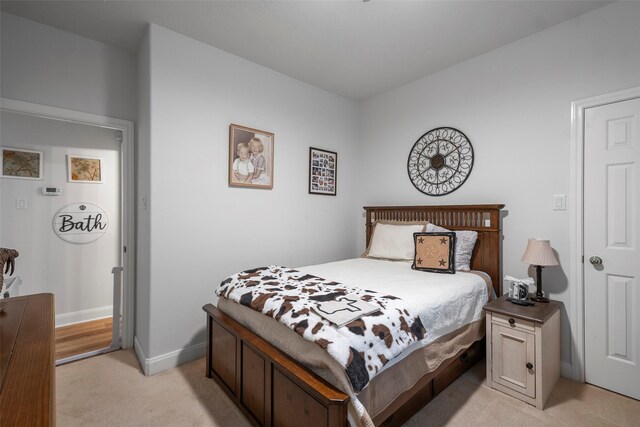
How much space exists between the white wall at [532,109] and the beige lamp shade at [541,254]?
26cm

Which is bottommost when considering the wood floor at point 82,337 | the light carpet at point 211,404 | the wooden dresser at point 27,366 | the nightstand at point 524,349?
the light carpet at point 211,404

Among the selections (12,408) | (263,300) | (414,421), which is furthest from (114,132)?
(414,421)

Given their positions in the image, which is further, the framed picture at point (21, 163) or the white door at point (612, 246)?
the framed picture at point (21, 163)

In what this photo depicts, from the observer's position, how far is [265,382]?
1599 millimetres

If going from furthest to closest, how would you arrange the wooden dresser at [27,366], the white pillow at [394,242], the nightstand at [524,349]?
the white pillow at [394,242] → the nightstand at [524,349] → the wooden dresser at [27,366]

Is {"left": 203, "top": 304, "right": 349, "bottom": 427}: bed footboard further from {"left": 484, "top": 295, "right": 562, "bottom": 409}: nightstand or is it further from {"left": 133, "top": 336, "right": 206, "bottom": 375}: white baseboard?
Result: {"left": 484, "top": 295, "right": 562, "bottom": 409}: nightstand

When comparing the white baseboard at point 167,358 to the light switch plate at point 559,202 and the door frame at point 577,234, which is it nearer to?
the door frame at point 577,234

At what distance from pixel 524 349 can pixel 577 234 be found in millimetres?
1021

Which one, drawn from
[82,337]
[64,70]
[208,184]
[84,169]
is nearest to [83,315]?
[82,337]

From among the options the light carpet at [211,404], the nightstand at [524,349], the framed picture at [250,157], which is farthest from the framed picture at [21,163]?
the nightstand at [524,349]

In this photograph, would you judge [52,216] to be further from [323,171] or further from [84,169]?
[323,171]

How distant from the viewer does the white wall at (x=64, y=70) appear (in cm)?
223

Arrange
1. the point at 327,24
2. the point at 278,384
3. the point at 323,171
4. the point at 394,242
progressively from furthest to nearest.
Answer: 1. the point at 323,171
2. the point at 394,242
3. the point at 327,24
4. the point at 278,384

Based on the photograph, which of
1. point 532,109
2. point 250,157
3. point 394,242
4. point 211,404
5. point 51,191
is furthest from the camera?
point 51,191
